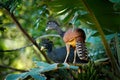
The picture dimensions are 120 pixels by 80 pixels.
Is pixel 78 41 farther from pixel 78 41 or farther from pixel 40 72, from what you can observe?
pixel 40 72

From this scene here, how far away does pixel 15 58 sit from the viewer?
14.4ft

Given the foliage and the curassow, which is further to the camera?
the curassow

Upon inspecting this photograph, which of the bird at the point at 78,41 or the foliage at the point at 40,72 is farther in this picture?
the bird at the point at 78,41

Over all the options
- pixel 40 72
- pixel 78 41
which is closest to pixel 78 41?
pixel 78 41

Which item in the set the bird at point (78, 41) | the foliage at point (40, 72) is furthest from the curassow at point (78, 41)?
the foliage at point (40, 72)

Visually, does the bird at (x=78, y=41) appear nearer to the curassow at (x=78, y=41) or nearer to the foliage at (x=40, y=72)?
the curassow at (x=78, y=41)

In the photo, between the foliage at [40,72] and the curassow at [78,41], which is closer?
the foliage at [40,72]

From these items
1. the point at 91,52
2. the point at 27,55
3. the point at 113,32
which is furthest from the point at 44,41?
the point at 27,55

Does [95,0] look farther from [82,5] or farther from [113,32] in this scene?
[113,32]

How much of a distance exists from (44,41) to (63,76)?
753 millimetres

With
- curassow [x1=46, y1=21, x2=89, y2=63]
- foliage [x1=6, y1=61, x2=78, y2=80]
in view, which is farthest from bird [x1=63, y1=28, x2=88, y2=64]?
foliage [x1=6, y1=61, x2=78, y2=80]

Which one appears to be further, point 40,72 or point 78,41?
point 78,41

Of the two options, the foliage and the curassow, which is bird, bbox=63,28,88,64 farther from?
the foliage

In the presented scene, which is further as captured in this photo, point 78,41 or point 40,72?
point 78,41
